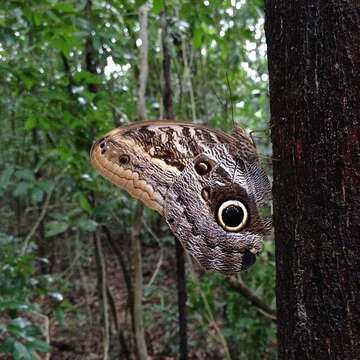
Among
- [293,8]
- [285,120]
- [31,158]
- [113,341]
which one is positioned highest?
[31,158]

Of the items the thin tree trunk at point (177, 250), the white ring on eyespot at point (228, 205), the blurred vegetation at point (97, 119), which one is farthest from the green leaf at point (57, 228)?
the white ring on eyespot at point (228, 205)

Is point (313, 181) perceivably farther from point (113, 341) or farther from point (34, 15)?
point (113, 341)

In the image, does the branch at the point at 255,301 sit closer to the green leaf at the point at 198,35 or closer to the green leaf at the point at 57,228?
the green leaf at the point at 57,228

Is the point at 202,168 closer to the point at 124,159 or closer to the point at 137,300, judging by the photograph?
the point at 124,159

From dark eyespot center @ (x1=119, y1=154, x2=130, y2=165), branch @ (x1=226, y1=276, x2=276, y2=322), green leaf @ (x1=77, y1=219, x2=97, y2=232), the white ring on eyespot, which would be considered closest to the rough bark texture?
the white ring on eyespot

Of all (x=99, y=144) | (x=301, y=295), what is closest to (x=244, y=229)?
(x=301, y=295)

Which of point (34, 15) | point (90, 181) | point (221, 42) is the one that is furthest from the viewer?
point (90, 181)
